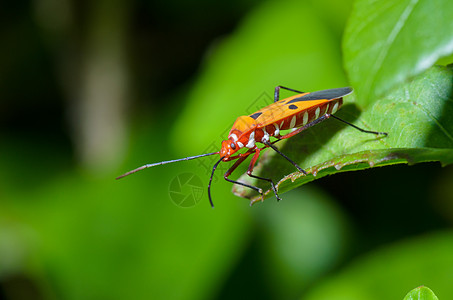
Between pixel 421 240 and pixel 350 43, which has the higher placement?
pixel 350 43

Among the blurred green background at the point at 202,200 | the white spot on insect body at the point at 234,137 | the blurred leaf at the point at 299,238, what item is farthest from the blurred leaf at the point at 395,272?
the white spot on insect body at the point at 234,137

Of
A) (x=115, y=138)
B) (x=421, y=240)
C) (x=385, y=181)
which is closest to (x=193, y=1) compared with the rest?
(x=115, y=138)

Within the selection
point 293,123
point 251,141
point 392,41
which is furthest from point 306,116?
point 392,41

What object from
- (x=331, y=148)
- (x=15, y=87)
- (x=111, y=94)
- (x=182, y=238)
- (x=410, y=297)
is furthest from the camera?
(x=15, y=87)

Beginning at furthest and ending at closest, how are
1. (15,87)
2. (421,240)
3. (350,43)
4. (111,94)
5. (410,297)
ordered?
(15,87) < (111,94) < (421,240) < (350,43) < (410,297)

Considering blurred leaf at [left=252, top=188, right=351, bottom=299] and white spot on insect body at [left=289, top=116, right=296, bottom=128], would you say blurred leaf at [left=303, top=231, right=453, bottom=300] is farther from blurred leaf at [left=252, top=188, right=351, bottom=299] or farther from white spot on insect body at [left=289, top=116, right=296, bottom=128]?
white spot on insect body at [left=289, top=116, right=296, bottom=128]

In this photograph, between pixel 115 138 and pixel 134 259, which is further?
pixel 115 138

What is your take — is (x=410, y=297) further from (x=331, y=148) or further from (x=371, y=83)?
(x=331, y=148)
